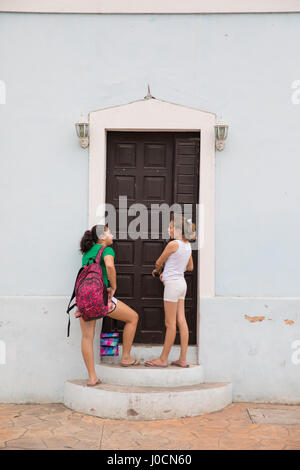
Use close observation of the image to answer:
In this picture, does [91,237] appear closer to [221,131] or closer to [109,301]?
[109,301]

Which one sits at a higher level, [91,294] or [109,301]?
[91,294]

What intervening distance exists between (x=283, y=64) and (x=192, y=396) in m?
3.92

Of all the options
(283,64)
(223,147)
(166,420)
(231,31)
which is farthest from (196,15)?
(166,420)

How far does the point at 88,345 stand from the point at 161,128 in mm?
2633

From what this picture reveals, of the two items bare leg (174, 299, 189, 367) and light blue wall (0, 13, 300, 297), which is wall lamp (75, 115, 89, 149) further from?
bare leg (174, 299, 189, 367)

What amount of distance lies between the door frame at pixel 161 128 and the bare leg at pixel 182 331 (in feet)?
1.28

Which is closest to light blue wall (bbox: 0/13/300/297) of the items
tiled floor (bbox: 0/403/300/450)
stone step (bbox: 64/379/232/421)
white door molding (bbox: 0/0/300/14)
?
white door molding (bbox: 0/0/300/14)

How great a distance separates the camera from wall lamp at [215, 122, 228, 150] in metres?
6.01

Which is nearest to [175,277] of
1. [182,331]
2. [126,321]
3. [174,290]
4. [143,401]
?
[174,290]

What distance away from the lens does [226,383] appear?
19.5ft

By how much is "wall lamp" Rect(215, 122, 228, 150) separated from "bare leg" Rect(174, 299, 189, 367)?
1.86 m

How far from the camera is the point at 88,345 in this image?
560cm

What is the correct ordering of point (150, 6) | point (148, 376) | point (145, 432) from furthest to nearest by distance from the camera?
point (150, 6) < point (148, 376) < point (145, 432)
